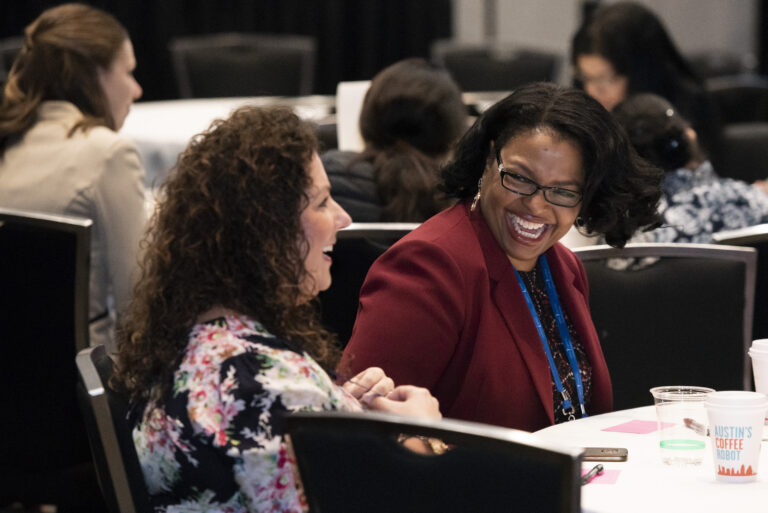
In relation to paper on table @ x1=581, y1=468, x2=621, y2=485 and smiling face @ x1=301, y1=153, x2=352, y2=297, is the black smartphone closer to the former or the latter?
paper on table @ x1=581, y1=468, x2=621, y2=485

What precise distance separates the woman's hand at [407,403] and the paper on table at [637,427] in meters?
0.42

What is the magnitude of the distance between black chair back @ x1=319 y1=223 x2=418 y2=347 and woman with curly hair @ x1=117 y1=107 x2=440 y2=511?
874mm

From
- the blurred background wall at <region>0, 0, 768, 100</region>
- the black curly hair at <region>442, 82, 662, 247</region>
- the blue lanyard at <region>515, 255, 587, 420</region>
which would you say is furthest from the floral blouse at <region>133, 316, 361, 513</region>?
the blurred background wall at <region>0, 0, 768, 100</region>

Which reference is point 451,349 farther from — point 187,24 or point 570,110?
point 187,24

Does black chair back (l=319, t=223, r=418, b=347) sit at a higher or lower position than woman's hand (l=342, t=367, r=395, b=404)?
lower

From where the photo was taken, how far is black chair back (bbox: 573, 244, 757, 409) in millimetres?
2680

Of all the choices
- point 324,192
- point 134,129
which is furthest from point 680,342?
point 134,129

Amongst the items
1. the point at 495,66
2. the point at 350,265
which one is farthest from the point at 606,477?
the point at 495,66

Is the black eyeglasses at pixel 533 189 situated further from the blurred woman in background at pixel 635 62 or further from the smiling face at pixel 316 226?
the blurred woman in background at pixel 635 62

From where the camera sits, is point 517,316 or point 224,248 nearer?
point 224,248

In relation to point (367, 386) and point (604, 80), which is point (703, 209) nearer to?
point (604, 80)

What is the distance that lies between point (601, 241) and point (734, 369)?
0.78 metres

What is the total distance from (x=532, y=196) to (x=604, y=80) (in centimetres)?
249

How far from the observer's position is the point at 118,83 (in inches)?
139
